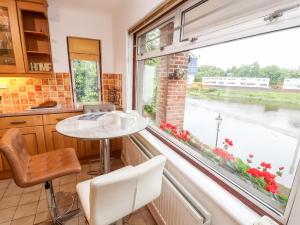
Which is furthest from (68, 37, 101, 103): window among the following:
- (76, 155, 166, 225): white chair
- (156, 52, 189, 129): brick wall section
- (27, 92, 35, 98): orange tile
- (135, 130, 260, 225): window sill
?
(76, 155, 166, 225): white chair

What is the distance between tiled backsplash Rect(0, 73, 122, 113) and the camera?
2419mm

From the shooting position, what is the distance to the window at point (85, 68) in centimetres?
271

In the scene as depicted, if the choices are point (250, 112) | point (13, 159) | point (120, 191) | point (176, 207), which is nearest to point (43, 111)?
point (13, 159)

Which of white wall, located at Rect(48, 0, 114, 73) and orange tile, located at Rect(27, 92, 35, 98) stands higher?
white wall, located at Rect(48, 0, 114, 73)

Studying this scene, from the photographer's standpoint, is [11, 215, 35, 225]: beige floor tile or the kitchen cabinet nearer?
[11, 215, 35, 225]: beige floor tile

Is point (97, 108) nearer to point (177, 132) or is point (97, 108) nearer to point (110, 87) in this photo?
point (110, 87)

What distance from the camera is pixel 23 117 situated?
211 cm

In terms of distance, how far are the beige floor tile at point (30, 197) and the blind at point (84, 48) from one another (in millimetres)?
1968

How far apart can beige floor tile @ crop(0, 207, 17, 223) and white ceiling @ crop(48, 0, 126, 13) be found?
8.52 feet

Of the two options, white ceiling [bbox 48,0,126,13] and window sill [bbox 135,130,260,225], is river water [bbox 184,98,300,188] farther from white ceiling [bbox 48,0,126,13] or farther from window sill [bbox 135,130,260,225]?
white ceiling [bbox 48,0,126,13]

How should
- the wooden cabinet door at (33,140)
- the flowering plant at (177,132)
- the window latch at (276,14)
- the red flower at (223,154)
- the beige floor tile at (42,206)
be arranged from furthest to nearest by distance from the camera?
the wooden cabinet door at (33,140) → the beige floor tile at (42,206) → the flowering plant at (177,132) → the red flower at (223,154) → the window latch at (276,14)

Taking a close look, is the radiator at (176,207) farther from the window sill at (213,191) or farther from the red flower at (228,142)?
the red flower at (228,142)

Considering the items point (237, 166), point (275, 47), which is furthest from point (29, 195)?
point (275, 47)

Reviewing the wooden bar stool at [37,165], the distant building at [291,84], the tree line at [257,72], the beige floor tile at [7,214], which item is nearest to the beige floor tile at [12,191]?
the beige floor tile at [7,214]
